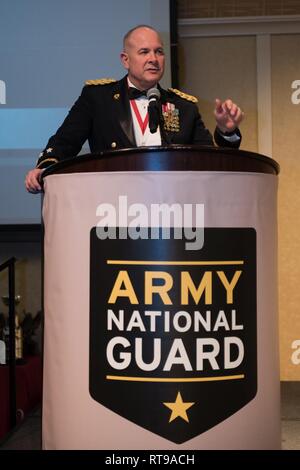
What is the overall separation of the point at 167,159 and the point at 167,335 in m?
0.39

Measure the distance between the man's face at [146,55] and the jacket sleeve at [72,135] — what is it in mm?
193

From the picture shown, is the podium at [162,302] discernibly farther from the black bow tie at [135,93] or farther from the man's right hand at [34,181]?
the black bow tie at [135,93]

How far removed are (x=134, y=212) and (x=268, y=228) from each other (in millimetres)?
359

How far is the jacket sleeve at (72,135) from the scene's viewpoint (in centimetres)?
170

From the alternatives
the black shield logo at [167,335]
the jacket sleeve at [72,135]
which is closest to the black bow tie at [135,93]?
the jacket sleeve at [72,135]

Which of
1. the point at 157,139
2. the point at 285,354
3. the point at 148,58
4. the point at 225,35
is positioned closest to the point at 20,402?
the point at 285,354

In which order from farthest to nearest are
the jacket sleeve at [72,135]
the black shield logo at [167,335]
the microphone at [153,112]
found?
the jacket sleeve at [72,135]
the microphone at [153,112]
the black shield logo at [167,335]

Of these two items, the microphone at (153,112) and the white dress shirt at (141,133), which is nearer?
the microphone at (153,112)

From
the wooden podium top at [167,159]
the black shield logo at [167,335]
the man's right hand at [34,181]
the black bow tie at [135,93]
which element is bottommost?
the black shield logo at [167,335]

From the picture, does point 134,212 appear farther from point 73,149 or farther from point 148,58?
point 148,58

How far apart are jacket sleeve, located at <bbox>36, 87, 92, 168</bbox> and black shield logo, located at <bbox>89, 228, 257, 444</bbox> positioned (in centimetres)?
53

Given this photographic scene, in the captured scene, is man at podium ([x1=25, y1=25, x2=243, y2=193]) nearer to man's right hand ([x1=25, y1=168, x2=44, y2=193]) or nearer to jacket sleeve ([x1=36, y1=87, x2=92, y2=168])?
jacket sleeve ([x1=36, y1=87, x2=92, y2=168])

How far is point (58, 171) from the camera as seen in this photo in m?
1.39

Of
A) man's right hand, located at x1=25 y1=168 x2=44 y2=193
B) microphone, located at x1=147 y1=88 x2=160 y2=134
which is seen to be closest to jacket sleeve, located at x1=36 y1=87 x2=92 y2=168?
man's right hand, located at x1=25 y1=168 x2=44 y2=193
